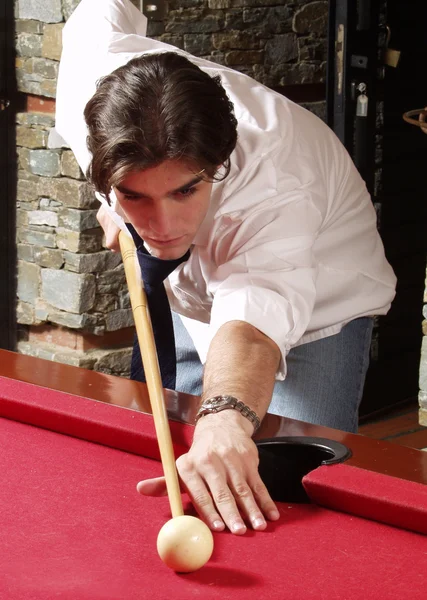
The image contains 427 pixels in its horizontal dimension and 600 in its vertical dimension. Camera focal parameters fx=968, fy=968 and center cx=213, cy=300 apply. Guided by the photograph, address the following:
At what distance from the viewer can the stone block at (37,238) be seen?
376cm

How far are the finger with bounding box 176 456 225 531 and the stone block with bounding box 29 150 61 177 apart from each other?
93.4 inches

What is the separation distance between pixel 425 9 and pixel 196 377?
2236 mm

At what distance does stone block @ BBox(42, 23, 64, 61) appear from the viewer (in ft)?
11.7

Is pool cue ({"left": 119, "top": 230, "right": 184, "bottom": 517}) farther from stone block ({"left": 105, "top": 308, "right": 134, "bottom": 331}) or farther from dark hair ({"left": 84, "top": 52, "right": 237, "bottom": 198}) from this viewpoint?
stone block ({"left": 105, "top": 308, "right": 134, "bottom": 331})

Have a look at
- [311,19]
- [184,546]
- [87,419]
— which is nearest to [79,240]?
[311,19]

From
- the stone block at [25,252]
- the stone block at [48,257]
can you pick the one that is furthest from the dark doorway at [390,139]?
the stone block at [25,252]

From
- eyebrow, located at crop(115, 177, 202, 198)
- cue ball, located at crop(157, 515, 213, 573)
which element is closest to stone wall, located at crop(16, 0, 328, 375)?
eyebrow, located at crop(115, 177, 202, 198)

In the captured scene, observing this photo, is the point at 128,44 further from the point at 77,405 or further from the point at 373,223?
the point at 77,405

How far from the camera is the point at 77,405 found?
5.58 feet

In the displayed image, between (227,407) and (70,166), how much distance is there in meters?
2.20

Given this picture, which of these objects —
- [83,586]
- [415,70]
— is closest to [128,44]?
[83,586]

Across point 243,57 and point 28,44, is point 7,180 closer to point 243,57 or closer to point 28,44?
point 28,44

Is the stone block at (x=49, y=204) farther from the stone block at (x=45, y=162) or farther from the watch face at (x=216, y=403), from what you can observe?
the watch face at (x=216, y=403)

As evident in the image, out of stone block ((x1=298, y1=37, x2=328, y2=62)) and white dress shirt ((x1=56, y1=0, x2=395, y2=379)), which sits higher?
stone block ((x1=298, y1=37, x2=328, y2=62))
